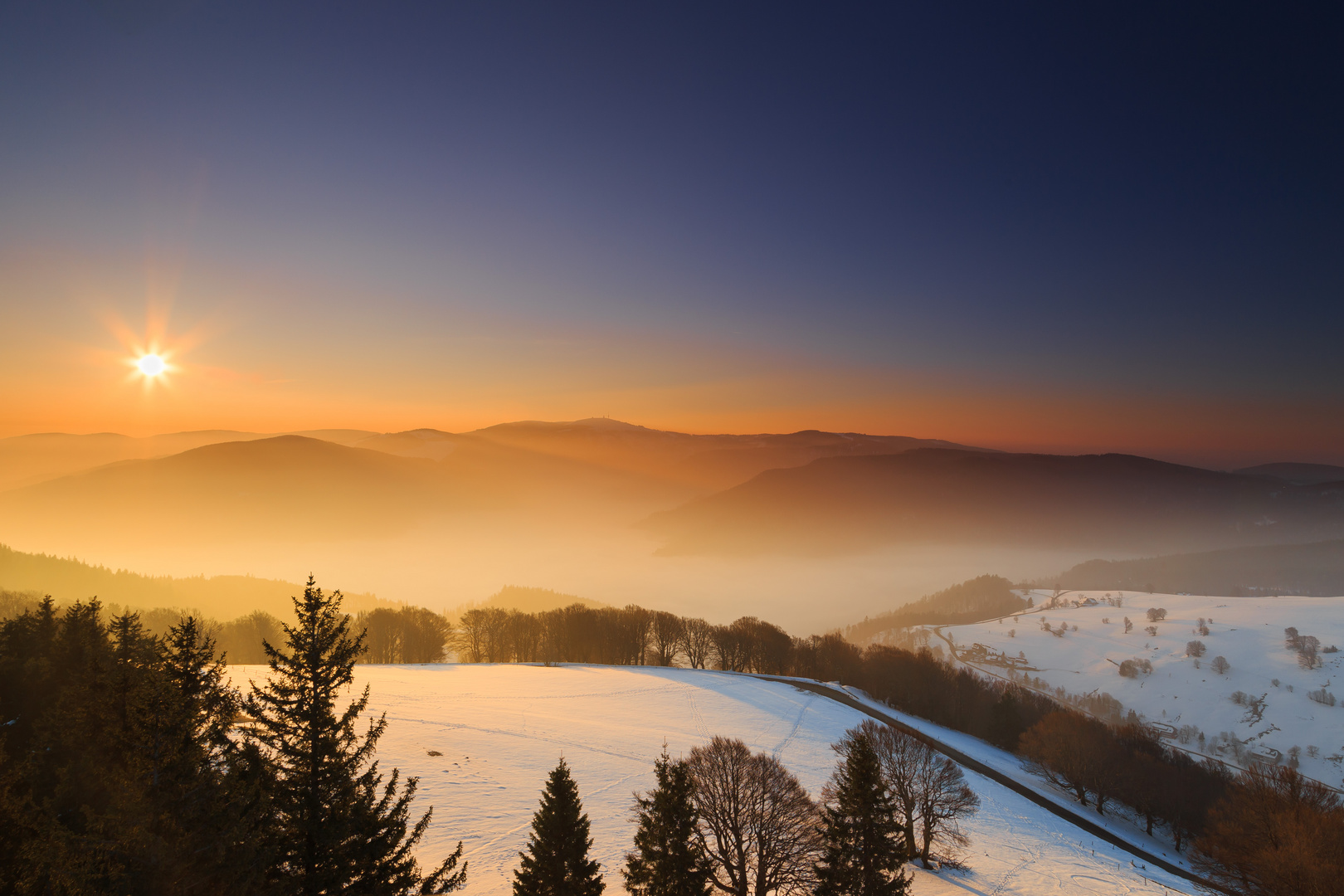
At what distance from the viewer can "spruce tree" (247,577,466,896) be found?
9836 mm

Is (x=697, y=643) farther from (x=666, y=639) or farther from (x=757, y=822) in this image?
(x=757, y=822)

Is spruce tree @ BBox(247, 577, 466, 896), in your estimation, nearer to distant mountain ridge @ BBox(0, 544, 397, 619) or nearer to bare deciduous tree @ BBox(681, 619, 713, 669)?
bare deciduous tree @ BBox(681, 619, 713, 669)

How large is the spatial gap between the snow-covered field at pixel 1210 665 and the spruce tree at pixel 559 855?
144 m

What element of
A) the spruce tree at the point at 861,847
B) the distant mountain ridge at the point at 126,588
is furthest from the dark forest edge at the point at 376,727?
the distant mountain ridge at the point at 126,588

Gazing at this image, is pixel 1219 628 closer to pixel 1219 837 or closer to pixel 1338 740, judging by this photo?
pixel 1338 740

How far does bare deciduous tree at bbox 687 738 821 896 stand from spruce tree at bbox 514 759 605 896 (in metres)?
6.34

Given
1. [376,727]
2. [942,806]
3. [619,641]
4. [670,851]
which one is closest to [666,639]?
[619,641]

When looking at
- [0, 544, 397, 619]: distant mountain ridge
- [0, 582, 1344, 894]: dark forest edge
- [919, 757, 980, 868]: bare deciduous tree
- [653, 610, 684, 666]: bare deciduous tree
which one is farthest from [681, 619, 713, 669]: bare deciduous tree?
[0, 544, 397, 619]: distant mountain ridge

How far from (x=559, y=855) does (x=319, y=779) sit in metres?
8.65

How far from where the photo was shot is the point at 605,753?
3959cm

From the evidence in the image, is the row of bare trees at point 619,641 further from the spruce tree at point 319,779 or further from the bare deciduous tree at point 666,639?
the spruce tree at point 319,779

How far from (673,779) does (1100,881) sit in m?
29.5

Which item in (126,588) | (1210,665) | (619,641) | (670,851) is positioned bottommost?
(1210,665)

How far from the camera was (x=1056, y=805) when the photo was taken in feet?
149
